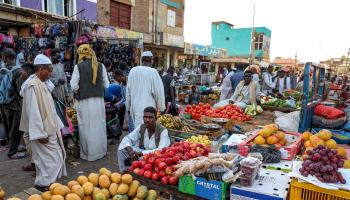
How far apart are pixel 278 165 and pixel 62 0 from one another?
12738 mm

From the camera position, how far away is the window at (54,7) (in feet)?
38.9

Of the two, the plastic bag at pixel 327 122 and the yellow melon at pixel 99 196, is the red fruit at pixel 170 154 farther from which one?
the plastic bag at pixel 327 122

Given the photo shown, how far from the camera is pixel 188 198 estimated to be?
2432mm

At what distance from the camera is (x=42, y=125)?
3.64 metres

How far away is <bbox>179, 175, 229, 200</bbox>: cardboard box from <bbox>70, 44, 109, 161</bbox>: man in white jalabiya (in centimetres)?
314

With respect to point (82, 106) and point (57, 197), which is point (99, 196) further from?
point (82, 106)

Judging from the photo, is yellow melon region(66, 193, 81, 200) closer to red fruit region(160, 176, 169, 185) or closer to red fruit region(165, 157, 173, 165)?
red fruit region(160, 176, 169, 185)

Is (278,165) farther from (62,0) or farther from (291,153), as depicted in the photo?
(62,0)

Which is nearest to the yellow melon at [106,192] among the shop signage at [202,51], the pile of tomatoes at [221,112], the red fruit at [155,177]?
the red fruit at [155,177]

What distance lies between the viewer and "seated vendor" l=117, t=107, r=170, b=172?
3451 millimetres

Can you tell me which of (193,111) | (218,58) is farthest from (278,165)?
(218,58)

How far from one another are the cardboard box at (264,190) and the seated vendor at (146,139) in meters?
1.40

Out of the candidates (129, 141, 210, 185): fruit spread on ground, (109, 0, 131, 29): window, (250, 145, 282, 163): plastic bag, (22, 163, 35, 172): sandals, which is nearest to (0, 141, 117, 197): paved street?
(22, 163, 35, 172): sandals

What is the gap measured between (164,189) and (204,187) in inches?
17.3
